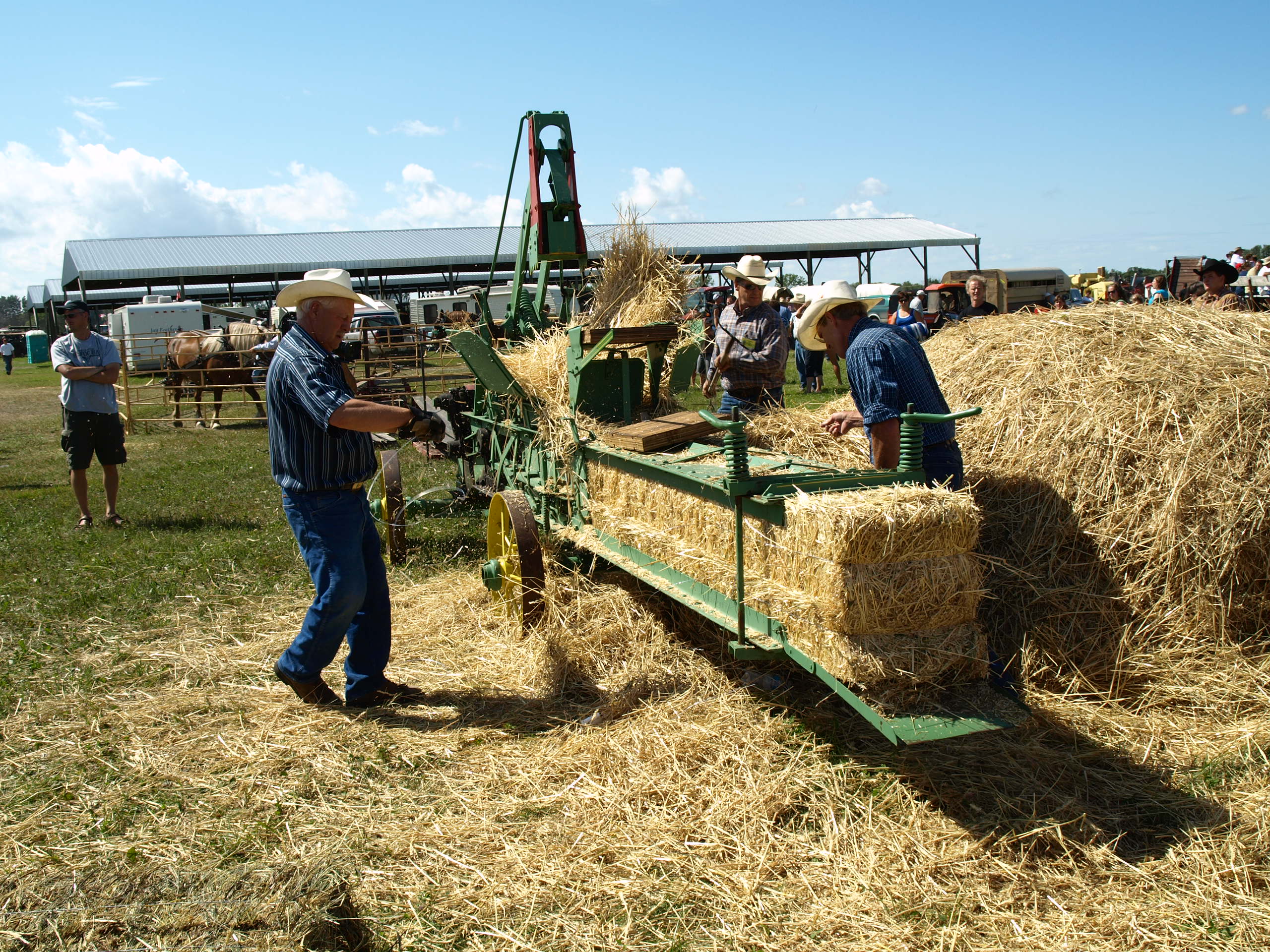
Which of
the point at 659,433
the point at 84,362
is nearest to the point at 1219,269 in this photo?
the point at 659,433

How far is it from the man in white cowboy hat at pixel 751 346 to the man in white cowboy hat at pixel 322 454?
249cm

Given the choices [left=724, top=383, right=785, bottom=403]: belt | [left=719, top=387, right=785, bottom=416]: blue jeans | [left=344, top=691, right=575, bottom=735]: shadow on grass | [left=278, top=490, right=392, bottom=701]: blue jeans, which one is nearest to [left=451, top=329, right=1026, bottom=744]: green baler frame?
[left=344, top=691, right=575, bottom=735]: shadow on grass

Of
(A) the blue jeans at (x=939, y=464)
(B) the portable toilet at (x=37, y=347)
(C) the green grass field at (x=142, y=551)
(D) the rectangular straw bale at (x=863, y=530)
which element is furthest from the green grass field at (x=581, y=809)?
(B) the portable toilet at (x=37, y=347)

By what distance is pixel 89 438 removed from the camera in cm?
843

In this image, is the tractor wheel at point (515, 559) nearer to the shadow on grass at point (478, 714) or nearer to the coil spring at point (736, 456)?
the shadow on grass at point (478, 714)

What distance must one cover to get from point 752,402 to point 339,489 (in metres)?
2.98

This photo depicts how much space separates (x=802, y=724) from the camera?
4.02 metres

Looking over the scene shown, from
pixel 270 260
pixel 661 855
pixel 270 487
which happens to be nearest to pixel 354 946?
pixel 661 855

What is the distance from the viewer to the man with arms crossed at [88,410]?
8.29 m

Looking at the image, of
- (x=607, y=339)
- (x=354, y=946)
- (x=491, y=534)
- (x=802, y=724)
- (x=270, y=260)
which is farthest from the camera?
(x=270, y=260)

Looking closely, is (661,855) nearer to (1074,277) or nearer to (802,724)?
(802,724)

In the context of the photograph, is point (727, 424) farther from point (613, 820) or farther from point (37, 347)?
point (37, 347)

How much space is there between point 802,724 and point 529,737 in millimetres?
1242

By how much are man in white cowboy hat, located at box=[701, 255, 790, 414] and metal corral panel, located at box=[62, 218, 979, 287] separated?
2814cm
